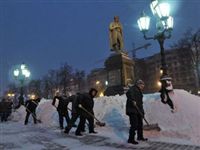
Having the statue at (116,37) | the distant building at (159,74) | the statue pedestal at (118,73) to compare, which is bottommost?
the statue pedestal at (118,73)

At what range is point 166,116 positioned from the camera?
1138 centimetres

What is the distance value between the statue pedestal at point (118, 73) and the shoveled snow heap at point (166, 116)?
135 inches

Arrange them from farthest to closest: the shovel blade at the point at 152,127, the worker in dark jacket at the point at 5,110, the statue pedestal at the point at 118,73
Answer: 1. the worker in dark jacket at the point at 5,110
2. the statue pedestal at the point at 118,73
3. the shovel blade at the point at 152,127

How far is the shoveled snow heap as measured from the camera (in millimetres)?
10016

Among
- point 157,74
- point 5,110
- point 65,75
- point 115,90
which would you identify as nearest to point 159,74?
point 157,74

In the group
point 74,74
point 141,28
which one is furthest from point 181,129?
point 74,74

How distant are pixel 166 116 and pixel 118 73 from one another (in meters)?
8.11

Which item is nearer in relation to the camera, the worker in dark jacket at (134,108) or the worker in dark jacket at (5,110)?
the worker in dark jacket at (134,108)

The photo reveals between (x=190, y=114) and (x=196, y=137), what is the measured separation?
1473 millimetres

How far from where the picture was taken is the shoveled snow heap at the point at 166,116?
32.9 ft

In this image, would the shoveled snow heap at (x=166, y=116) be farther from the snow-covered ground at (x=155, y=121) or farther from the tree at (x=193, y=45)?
the tree at (x=193, y=45)

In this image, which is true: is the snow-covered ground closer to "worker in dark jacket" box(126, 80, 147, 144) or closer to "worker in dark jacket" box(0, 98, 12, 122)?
"worker in dark jacket" box(126, 80, 147, 144)

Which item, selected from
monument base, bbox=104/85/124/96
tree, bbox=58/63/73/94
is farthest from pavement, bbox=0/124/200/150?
tree, bbox=58/63/73/94

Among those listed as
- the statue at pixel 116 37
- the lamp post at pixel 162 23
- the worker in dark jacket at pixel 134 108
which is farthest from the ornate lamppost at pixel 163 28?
the statue at pixel 116 37
